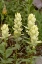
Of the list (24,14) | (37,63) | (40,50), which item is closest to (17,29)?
(37,63)

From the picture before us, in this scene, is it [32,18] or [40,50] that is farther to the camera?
[40,50]

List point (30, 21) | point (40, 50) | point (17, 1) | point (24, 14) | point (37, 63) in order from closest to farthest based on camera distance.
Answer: point (30, 21), point (37, 63), point (40, 50), point (24, 14), point (17, 1)

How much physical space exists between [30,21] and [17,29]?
23 centimetres

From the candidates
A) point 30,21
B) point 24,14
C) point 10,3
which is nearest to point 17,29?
point 30,21

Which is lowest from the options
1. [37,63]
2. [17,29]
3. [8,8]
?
[37,63]

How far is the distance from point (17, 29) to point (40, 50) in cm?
86

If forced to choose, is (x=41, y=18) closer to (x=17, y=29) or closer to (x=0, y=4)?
(x=0, y=4)

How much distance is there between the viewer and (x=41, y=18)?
124 inches

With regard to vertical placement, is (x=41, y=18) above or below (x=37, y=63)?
above

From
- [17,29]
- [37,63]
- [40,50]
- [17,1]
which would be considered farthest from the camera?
[17,1]

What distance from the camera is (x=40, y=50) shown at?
297 centimetres

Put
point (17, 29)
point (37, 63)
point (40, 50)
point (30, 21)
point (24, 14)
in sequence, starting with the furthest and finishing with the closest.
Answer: point (24, 14) < point (40, 50) < point (37, 63) < point (17, 29) < point (30, 21)

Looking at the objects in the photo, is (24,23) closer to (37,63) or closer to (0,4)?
(0,4)

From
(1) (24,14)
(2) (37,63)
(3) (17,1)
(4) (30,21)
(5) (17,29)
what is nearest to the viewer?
(4) (30,21)
